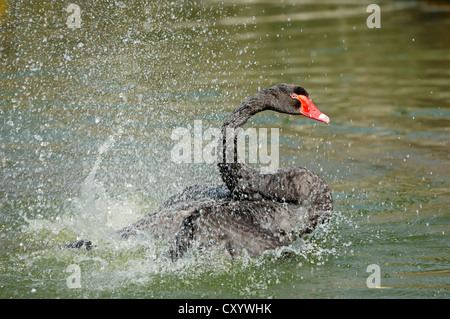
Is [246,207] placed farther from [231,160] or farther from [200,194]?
[200,194]

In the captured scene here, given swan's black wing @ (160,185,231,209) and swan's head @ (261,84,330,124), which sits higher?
swan's head @ (261,84,330,124)

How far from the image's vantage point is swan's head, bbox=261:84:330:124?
260 inches

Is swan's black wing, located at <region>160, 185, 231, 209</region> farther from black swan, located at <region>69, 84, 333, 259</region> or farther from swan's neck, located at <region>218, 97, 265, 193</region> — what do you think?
swan's neck, located at <region>218, 97, 265, 193</region>

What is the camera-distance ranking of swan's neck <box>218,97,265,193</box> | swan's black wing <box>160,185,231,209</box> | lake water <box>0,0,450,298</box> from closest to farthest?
lake water <box>0,0,450,298</box>
swan's neck <box>218,97,265,193</box>
swan's black wing <box>160,185,231,209</box>

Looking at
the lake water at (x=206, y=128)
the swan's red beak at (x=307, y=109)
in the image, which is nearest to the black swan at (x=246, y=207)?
the swan's red beak at (x=307, y=109)

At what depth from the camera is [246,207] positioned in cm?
607

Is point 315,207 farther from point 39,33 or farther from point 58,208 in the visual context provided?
point 39,33

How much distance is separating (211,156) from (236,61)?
4.78 m

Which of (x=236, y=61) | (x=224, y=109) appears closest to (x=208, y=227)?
(x=224, y=109)

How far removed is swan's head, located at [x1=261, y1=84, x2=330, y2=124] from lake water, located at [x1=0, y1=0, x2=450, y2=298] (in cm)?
133

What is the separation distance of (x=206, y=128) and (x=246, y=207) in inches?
158

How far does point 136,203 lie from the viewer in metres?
7.61

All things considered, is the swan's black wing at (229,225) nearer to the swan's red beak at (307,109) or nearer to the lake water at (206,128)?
the lake water at (206,128)

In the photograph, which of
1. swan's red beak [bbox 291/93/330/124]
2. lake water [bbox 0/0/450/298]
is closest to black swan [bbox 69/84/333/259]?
swan's red beak [bbox 291/93/330/124]
